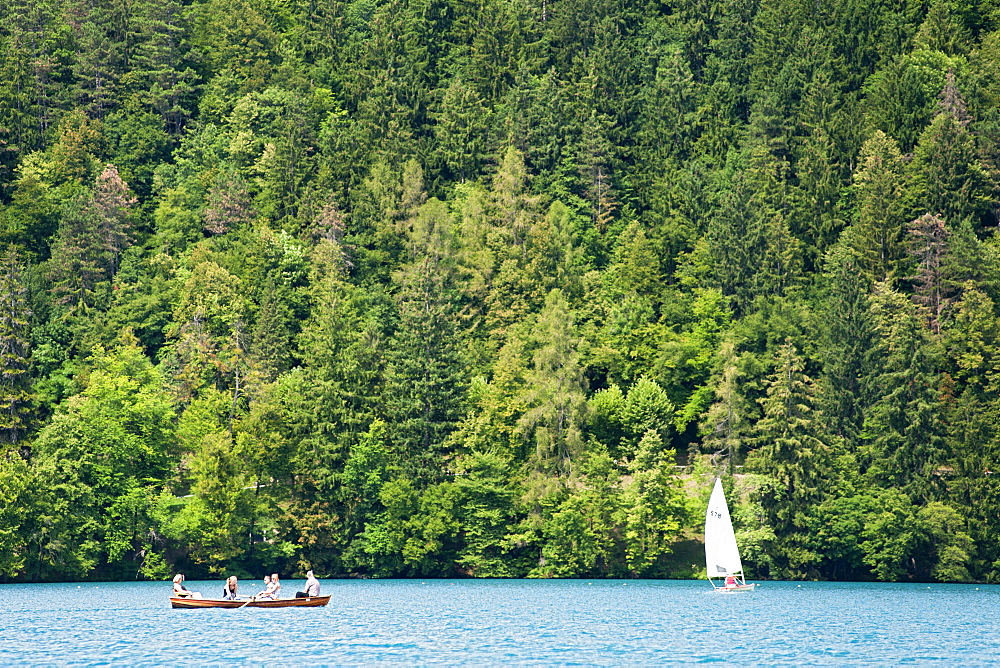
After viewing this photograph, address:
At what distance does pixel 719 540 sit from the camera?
9488 centimetres

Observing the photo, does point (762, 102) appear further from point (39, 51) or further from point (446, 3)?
point (39, 51)

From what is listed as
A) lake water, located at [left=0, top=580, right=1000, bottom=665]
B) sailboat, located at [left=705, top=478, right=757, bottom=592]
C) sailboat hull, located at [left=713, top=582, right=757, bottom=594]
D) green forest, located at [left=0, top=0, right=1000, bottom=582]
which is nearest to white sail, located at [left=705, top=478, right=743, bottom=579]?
sailboat, located at [left=705, top=478, right=757, bottom=592]

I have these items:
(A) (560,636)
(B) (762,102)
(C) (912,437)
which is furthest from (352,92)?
(A) (560,636)

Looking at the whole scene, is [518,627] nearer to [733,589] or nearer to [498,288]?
[733,589]

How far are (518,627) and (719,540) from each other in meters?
28.8

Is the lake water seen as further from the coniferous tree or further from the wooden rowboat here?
the coniferous tree

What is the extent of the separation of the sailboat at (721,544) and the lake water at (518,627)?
1748 millimetres

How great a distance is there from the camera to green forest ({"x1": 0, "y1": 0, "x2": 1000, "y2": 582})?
363 feet

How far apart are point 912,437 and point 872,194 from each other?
105 ft

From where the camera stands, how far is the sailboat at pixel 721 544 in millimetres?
94750

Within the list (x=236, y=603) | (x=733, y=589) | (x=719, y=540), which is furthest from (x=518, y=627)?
(x=733, y=589)

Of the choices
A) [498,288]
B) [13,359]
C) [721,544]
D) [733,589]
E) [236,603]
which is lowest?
[236,603]

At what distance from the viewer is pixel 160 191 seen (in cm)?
16588

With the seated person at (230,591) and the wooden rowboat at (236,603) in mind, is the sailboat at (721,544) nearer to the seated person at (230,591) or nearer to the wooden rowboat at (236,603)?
the wooden rowboat at (236,603)
